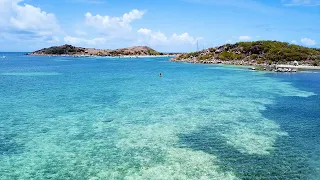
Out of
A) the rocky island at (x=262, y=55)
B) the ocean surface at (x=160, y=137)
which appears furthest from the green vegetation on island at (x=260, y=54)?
the ocean surface at (x=160, y=137)

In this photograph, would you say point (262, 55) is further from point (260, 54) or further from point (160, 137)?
point (160, 137)

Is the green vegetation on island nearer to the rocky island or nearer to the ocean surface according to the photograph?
the rocky island

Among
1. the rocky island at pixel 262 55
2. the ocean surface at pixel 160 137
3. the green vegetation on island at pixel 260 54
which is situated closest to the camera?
the ocean surface at pixel 160 137

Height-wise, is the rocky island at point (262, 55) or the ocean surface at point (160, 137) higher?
the rocky island at point (262, 55)

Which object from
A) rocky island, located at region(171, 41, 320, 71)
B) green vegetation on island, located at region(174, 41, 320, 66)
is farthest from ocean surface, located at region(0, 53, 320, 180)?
green vegetation on island, located at region(174, 41, 320, 66)

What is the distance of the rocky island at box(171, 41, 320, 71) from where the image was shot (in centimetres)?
11968

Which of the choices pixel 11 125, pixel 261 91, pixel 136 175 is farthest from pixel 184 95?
pixel 136 175

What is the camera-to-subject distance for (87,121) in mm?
34312

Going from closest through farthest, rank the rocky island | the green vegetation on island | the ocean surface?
the ocean surface
the rocky island
the green vegetation on island

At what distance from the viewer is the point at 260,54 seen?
460ft

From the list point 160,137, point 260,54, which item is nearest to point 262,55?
point 260,54

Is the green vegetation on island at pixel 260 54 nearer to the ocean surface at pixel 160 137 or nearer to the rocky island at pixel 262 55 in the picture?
the rocky island at pixel 262 55

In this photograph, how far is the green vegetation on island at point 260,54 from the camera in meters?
125

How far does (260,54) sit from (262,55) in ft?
10.6
